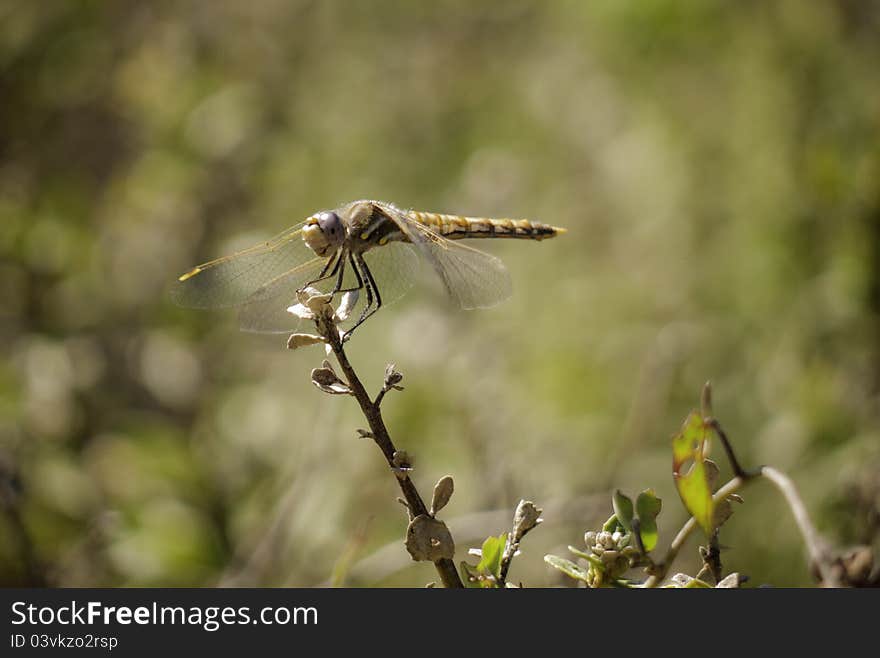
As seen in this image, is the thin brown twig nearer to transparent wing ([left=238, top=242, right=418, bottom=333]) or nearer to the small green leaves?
the small green leaves

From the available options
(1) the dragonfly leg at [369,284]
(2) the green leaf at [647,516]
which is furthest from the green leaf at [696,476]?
(1) the dragonfly leg at [369,284]

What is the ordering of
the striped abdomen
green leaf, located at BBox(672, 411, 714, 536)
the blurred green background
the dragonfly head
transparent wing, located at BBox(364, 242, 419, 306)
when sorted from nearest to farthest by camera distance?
green leaf, located at BBox(672, 411, 714, 536) < the dragonfly head < transparent wing, located at BBox(364, 242, 419, 306) < the striped abdomen < the blurred green background

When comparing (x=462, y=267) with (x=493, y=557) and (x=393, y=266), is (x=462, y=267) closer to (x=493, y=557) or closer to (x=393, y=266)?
(x=393, y=266)

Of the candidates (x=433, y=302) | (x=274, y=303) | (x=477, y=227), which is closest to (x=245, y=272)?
(x=274, y=303)

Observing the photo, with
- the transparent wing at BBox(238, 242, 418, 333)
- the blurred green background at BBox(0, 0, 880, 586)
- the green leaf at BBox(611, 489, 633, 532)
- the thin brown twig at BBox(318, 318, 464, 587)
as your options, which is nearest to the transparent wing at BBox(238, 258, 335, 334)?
the transparent wing at BBox(238, 242, 418, 333)

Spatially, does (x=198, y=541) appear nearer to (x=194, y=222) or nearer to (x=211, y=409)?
(x=211, y=409)
